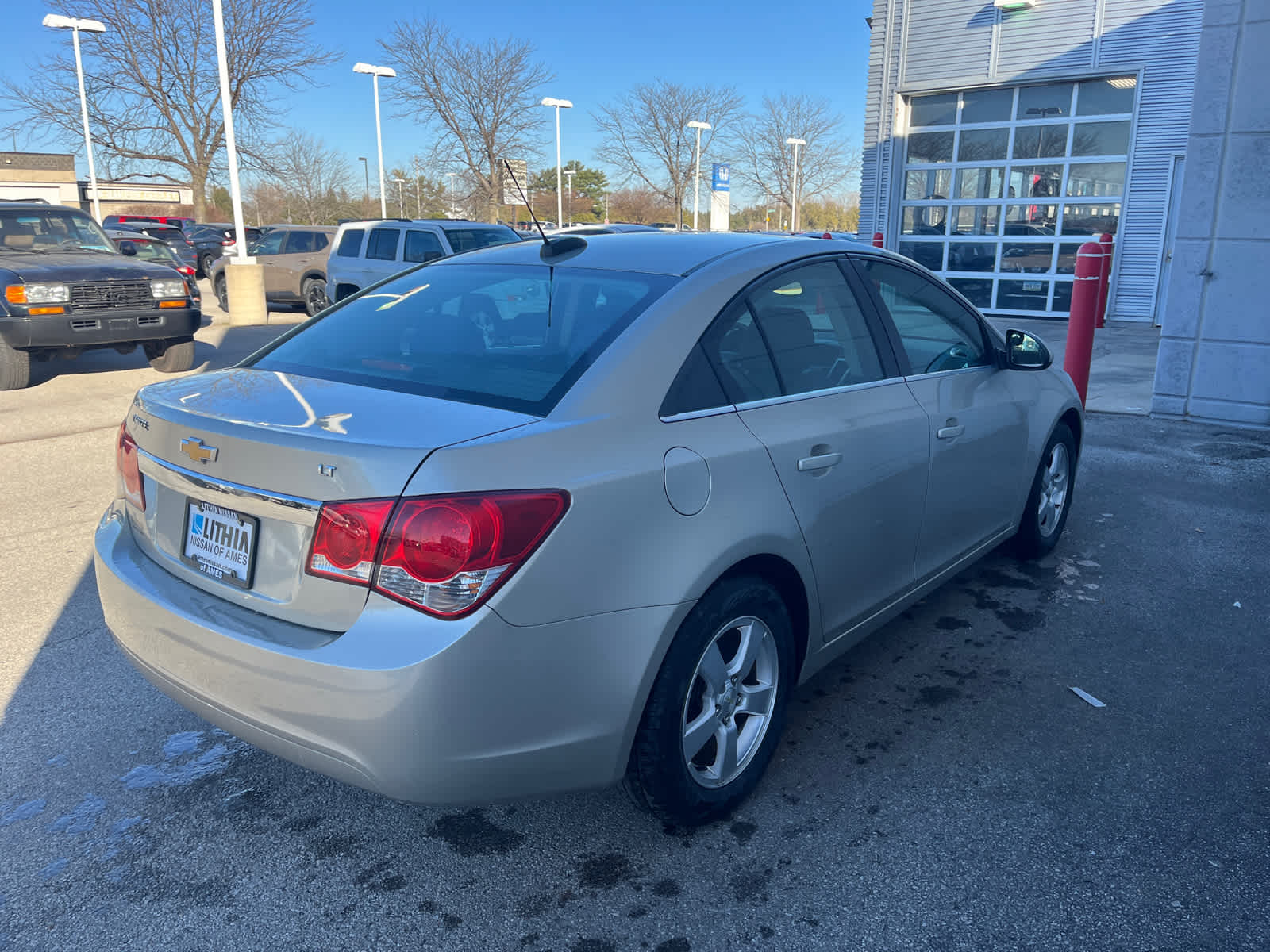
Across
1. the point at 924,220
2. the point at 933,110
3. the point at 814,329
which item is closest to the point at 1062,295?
the point at 924,220

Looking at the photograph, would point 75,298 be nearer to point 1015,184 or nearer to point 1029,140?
point 1015,184

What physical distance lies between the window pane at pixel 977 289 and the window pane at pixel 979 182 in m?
1.42

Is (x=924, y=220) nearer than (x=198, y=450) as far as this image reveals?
No

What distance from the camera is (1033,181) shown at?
16094 millimetres

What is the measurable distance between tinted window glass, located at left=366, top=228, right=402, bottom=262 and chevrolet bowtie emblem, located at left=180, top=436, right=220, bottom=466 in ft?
39.3

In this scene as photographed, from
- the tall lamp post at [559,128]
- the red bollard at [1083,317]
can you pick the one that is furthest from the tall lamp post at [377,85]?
the red bollard at [1083,317]

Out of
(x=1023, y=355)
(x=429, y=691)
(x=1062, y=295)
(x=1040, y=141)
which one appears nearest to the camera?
(x=429, y=691)

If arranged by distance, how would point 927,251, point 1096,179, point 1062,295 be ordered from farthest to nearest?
point 927,251 → point 1062,295 → point 1096,179

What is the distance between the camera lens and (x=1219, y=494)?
20.1 feet

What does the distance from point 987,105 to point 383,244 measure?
33.7 feet

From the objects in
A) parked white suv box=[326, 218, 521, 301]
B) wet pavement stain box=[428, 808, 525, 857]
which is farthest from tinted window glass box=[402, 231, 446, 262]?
wet pavement stain box=[428, 808, 525, 857]

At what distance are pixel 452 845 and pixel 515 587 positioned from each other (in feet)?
3.24

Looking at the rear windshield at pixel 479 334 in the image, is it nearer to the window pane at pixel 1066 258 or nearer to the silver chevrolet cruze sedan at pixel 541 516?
the silver chevrolet cruze sedan at pixel 541 516

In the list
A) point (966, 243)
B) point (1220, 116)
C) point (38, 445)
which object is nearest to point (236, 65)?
point (966, 243)
